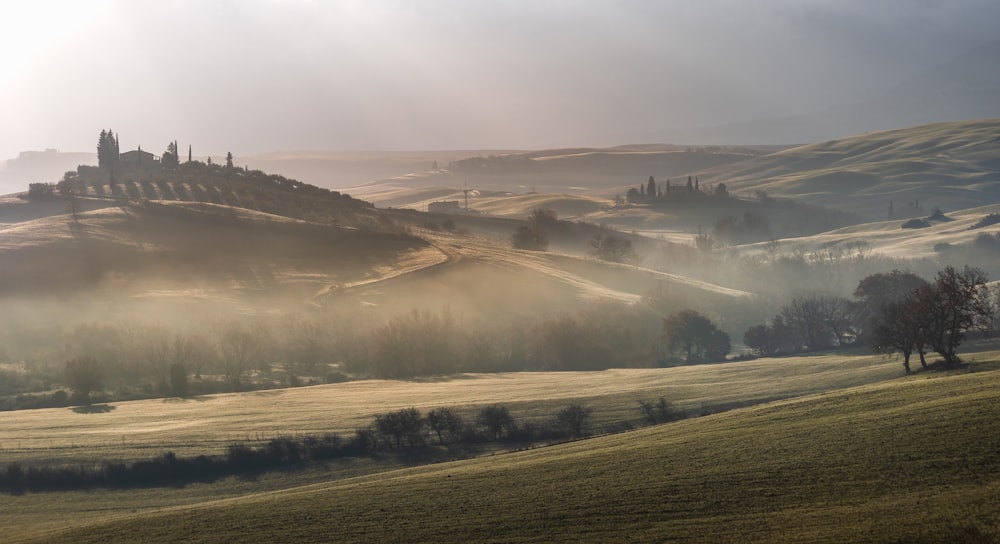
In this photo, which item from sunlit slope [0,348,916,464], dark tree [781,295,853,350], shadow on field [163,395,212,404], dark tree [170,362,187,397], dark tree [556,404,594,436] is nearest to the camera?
dark tree [556,404,594,436]

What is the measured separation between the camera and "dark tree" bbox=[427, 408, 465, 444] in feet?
193

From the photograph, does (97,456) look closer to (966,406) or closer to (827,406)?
(827,406)

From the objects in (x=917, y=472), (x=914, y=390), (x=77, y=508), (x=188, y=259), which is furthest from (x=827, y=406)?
(x=188, y=259)

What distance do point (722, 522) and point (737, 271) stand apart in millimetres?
132051

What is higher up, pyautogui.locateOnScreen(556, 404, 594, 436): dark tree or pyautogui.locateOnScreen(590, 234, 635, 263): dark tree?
pyautogui.locateOnScreen(590, 234, 635, 263): dark tree

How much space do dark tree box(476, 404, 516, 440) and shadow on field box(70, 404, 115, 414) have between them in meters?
30.1

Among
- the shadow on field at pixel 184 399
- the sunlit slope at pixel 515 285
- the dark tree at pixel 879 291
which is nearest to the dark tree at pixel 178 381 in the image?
the shadow on field at pixel 184 399

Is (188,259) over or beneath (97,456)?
over

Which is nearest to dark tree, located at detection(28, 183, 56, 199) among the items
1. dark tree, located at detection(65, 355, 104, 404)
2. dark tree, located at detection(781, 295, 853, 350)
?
dark tree, located at detection(65, 355, 104, 404)

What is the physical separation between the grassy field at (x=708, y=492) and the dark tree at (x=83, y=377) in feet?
116

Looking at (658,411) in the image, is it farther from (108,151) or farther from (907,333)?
(108,151)

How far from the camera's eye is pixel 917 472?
32750mm

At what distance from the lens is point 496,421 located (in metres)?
59.0

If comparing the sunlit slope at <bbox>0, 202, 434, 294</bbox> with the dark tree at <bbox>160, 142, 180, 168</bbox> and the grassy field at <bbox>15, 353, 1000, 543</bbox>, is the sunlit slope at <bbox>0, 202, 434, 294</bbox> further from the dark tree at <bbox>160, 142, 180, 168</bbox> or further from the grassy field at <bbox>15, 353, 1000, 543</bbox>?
the grassy field at <bbox>15, 353, 1000, 543</bbox>
